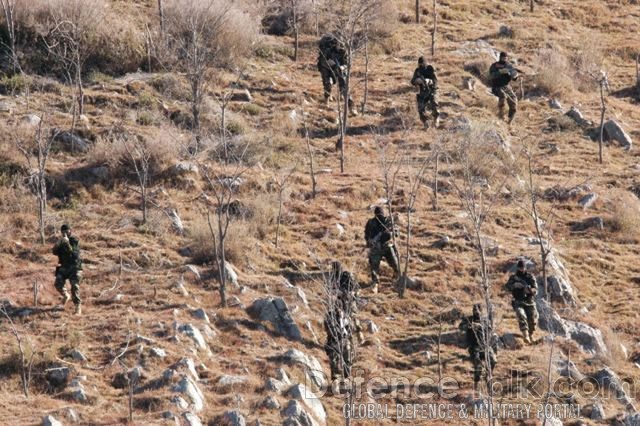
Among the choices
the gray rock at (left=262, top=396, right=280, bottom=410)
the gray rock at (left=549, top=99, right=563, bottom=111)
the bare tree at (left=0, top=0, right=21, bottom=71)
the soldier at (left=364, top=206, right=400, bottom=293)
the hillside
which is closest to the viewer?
the gray rock at (left=262, top=396, right=280, bottom=410)

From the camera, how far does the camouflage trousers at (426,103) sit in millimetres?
24016

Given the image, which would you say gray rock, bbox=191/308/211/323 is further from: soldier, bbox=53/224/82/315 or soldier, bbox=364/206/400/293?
soldier, bbox=364/206/400/293

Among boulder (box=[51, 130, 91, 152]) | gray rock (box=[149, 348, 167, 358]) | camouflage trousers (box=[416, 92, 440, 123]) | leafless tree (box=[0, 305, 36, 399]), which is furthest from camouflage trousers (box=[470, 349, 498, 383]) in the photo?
boulder (box=[51, 130, 91, 152])

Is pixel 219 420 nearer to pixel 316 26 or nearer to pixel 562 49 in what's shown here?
pixel 316 26

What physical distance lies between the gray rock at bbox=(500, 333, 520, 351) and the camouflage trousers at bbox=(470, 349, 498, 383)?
1175mm

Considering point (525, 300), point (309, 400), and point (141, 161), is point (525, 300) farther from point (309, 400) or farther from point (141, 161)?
point (141, 161)

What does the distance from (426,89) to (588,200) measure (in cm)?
410

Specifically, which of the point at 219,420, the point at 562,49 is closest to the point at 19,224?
the point at 219,420

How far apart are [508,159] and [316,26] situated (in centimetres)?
751

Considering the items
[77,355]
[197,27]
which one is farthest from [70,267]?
[197,27]

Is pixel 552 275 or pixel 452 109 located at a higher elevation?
pixel 452 109

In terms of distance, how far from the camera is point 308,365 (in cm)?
1605

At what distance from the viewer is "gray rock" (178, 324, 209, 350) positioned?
16.1 metres

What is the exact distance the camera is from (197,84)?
22641 mm
